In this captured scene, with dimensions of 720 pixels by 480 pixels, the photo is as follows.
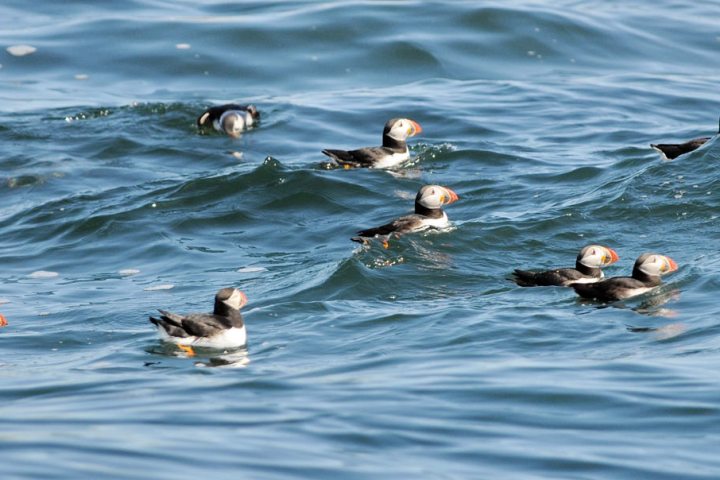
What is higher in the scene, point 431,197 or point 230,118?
point 230,118

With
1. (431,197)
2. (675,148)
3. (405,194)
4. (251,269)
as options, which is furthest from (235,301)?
(675,148)

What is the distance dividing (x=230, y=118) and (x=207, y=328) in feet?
30.5

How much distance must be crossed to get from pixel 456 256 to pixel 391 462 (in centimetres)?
712

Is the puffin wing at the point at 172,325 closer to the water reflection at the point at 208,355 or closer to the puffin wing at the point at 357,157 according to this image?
the water reflection at the point at 208,355

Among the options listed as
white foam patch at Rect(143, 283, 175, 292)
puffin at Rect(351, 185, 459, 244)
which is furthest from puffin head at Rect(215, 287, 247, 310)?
puffin at Rect(351, 185, 459, 244)

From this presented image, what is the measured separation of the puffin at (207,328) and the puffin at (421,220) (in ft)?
11.3

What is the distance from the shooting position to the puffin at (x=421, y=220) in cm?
1532

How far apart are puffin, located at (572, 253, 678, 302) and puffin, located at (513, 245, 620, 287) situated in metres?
0.19

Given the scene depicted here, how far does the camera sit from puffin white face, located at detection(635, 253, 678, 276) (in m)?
13.2

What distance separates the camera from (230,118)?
20688mm

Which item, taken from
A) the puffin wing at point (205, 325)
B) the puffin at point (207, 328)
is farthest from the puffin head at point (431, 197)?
the puffin wing at point (205, 325)

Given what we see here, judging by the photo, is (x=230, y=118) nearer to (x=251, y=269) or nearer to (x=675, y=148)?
(x=251, y=269)

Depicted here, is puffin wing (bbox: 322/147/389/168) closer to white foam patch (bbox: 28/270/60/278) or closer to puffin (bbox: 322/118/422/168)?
puffin (bbox: 322/118/422/168)

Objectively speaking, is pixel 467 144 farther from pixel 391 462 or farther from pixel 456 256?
pixel 391 462
